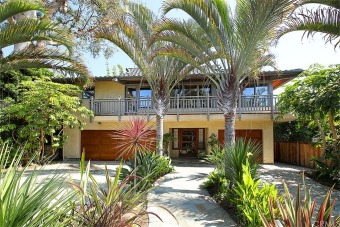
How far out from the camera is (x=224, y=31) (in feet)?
25.0

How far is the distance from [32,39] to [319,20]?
7684 millimetres

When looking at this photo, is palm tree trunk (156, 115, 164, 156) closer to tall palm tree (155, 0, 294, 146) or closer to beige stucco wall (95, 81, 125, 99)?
tall palm tree (155, 0, 294, 146)

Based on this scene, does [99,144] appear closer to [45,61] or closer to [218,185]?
[45,61]

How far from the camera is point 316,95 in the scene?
9.27 meters

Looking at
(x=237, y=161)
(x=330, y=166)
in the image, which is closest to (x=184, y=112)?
(x=330, y=166)

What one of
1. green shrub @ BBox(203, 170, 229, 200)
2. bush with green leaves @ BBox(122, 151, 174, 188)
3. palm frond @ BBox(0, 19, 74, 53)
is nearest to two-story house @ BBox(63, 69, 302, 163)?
bush with green leaves @ BBox(122, 151, 174, 188)

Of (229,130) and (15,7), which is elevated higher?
(15,7)

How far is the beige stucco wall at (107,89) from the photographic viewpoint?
18150 millimetres

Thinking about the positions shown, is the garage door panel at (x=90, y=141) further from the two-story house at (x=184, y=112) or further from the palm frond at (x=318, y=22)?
the palm frond at (x=318, y=22)

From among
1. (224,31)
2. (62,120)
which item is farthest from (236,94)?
(62,120)

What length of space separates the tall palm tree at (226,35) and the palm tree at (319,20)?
0.45m

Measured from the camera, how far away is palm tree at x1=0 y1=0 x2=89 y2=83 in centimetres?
616

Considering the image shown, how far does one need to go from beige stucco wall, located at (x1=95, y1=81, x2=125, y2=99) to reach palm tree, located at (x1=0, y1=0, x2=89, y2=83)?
932 cm

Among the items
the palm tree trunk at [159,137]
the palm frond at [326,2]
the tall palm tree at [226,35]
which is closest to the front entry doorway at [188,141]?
the palm tree trunk at [159,137]
